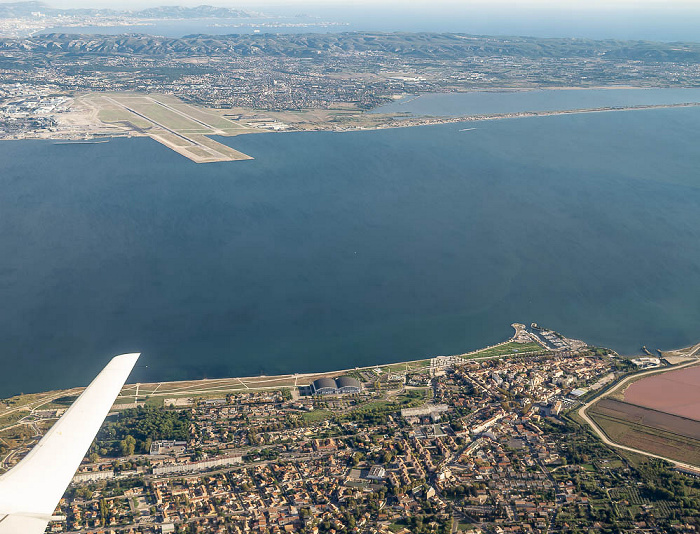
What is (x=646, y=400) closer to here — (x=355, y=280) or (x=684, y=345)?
(x=684, y=345)

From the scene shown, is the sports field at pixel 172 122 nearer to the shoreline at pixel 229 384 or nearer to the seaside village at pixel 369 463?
→ the shoreline at pixel 229 384

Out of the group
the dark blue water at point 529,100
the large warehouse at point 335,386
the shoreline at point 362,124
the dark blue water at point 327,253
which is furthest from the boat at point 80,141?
the large warehouse at point 335,386

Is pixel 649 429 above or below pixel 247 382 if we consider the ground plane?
above

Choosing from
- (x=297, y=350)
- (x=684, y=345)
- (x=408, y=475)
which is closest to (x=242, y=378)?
(x=297, y=350)

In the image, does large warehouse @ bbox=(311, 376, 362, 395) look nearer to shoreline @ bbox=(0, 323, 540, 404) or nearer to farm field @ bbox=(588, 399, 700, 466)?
shoreline @ bbox=(0, 323, 540, 404)

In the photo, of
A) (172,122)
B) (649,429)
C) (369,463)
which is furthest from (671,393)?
(172,122)

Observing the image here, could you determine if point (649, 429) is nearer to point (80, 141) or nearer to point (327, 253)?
point (327, 253)
